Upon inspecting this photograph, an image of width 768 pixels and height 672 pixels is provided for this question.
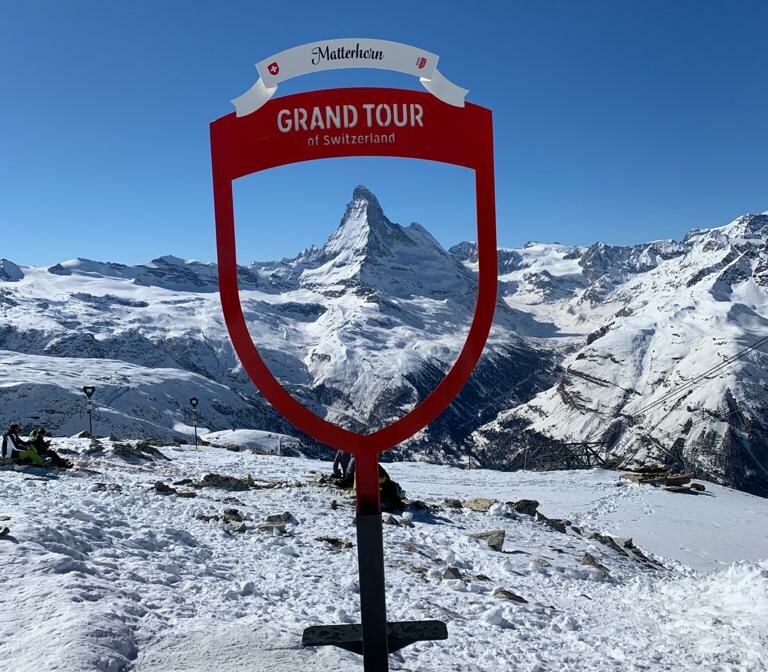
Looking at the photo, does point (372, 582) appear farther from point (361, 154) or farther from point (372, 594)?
point (361, 154)

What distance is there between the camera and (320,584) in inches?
373

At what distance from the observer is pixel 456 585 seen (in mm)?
10180

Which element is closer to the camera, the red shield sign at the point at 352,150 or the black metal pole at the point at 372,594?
the red shield sign at the point at 352,150

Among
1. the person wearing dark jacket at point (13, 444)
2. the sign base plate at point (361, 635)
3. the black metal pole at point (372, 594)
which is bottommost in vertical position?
the person wearing dark jacket at point (13, 444)

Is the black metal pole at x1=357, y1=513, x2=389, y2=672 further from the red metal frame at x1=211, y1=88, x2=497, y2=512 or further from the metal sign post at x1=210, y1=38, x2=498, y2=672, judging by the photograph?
the red metal frame at x1=211, y1=88, x2=497, y2=512

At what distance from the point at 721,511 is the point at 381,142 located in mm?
22692

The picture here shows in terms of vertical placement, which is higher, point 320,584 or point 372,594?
point 372,594

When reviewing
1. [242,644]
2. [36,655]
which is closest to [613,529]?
[242,644]

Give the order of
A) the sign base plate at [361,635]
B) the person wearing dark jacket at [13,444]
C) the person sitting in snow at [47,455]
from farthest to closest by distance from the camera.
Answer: the person sitting in snow at [47,455] < the person wearing dark jacket at [13,444] < the sign base plate at [361,635]

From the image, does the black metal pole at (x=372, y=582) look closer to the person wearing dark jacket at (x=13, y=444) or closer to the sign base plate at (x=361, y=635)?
the sign base plate at (x=361, y=635)

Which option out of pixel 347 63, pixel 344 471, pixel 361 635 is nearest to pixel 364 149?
pixel 347 63

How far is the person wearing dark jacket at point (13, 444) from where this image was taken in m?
19.1

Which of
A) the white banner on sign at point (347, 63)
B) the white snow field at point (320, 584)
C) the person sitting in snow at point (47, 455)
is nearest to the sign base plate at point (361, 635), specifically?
the white snow field at point (320, 584)

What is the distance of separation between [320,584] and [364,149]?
7571mm
